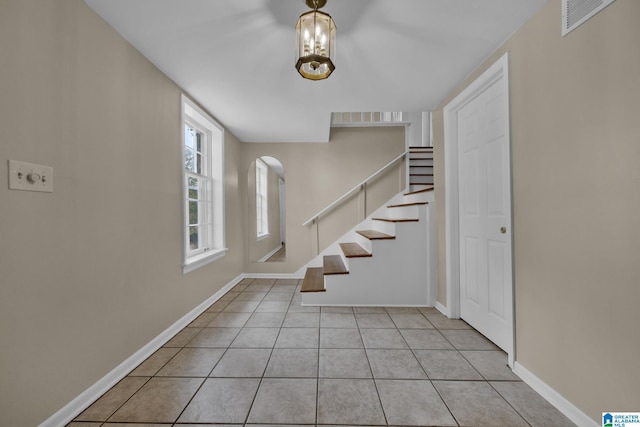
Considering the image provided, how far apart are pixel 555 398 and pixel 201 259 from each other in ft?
9.51

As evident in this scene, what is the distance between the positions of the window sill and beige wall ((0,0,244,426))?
1.16 feet

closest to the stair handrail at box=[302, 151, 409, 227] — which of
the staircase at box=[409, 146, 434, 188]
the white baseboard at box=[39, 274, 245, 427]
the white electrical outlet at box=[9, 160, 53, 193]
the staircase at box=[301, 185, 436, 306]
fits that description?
the staircase at box=[409, 146, 434, 188]

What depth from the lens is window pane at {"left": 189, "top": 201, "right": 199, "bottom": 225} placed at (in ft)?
10.00

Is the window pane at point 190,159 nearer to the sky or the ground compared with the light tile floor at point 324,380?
nearer to the sky

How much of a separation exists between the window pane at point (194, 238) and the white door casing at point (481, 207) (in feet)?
9.05

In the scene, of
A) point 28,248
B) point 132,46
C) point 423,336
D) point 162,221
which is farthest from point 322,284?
point 132,46

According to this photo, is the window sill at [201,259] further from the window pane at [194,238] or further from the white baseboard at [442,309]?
the white baseboard at [442,309]

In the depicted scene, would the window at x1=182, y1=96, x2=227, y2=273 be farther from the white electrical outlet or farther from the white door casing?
the white door casing

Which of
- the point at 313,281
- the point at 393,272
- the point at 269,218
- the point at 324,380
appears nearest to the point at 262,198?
the point at 269,218

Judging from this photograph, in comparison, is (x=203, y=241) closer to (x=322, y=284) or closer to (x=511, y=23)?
(x=322, y=284)

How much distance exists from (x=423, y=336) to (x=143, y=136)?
2707mm

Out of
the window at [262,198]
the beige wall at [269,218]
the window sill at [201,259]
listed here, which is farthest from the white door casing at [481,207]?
the window at [262,198]

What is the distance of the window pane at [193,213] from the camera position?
10.00 ft

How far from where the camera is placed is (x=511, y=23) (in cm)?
166
